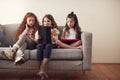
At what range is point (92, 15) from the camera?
16.9 feet

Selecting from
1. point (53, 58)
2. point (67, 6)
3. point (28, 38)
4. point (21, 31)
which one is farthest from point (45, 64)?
point (67, 6)

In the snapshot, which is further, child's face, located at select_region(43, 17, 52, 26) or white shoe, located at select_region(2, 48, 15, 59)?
child's face, located at select_region(43, 17, 52, 26)

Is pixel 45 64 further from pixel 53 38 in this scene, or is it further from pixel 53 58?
pixel 53 38

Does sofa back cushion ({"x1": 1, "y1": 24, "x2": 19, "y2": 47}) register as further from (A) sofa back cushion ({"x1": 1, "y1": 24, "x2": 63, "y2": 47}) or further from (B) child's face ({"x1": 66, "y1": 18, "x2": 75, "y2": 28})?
(B) child's face ({"x1": 66, "y1": 18, "x2": 75, "y2": 28})

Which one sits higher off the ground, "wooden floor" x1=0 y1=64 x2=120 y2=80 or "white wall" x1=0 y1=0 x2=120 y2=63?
"white wall" x1=0 y1=0 x2=120 y2=63

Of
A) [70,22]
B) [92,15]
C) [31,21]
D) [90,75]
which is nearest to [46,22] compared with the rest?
[31,21]

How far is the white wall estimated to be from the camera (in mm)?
5094

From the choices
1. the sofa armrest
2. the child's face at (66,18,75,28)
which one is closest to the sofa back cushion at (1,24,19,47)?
the child's face at (66,18,75,28)

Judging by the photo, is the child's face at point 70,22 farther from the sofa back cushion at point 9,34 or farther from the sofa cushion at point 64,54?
the sofa cushion at point 64,54

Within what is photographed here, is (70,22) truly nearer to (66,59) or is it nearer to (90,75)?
(66,59)

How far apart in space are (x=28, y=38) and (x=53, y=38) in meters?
Answer: 0.40

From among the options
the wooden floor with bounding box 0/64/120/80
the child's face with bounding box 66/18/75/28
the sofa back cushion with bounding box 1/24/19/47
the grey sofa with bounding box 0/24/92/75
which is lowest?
the wooden floor with bounding box 0/64/120/80

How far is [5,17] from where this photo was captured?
511cm

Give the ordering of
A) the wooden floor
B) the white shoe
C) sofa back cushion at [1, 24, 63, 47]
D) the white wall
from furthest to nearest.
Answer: the white wall, sofa back cushion at [1, 24, 63, 47], the wooden floor, the white shoe
